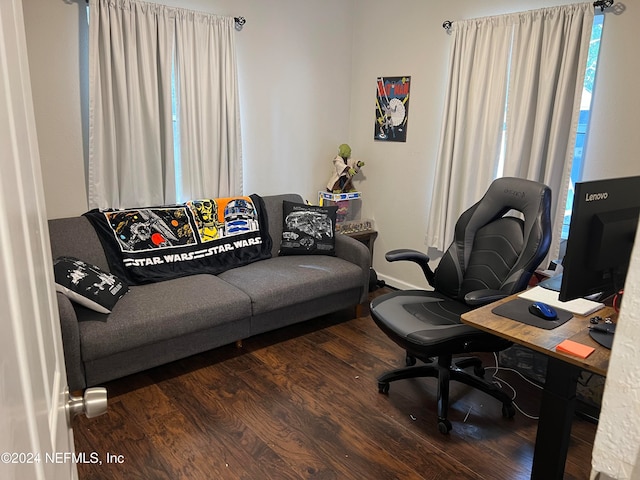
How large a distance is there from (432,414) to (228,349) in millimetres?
1371

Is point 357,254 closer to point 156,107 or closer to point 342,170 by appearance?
point 342,170

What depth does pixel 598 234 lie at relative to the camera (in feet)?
4.72

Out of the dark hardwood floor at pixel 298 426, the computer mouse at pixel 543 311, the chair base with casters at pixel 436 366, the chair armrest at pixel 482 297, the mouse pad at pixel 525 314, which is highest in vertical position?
the computer mouse at pixel 543 311

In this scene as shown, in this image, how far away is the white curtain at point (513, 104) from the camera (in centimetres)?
289

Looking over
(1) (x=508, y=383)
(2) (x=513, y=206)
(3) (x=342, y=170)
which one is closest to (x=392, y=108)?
(3) (x=342, y=170)

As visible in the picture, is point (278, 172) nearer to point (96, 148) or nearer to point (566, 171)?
point (96, 148)

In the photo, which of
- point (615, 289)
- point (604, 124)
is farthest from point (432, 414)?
point (604, 124)

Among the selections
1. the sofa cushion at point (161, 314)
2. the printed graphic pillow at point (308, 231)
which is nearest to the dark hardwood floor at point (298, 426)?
the sofa cushion at point (161, 314)

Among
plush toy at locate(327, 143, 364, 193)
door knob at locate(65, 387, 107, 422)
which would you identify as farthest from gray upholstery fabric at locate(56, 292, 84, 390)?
plush toy at locate(327, 143, 364, 193)

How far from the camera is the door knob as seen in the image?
0.81m

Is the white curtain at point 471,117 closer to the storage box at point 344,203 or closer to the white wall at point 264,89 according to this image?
the storage box at point 344,203

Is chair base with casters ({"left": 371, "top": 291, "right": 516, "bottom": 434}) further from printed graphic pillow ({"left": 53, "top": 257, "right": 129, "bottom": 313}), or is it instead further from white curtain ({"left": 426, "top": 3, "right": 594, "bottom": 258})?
printed graphic pillow ({"left": 53, "top": 257, "right": 129, "bottom": 313})

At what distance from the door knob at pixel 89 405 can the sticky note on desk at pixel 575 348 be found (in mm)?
1343

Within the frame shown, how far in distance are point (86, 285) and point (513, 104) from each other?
9.61 ft
